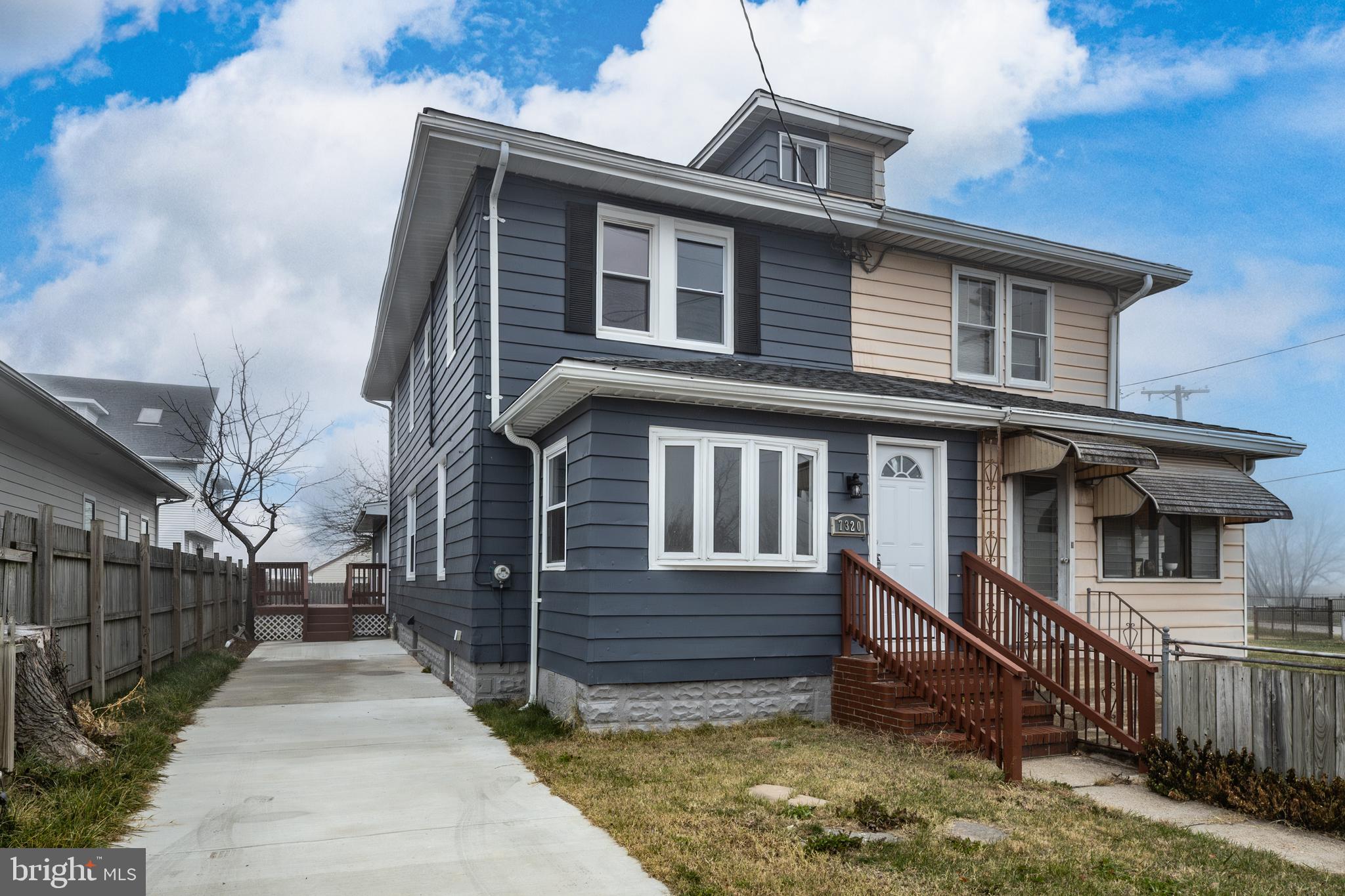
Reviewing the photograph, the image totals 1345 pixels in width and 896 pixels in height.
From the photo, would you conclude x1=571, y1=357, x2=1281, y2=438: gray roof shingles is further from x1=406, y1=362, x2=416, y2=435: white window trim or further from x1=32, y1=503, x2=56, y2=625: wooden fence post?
x1=406, y1=362, x2=416, y2=435: white window trim

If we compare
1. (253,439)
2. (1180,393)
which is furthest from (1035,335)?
(1180,393)

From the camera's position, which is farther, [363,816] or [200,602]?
[200,602]

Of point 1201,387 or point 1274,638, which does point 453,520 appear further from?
point 1201,387

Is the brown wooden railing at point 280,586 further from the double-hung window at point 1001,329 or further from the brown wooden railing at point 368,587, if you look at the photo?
the double-hung window at point 1001,329

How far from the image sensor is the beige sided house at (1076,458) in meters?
10.3

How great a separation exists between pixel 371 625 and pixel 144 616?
34.8ft

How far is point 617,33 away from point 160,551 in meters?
8.72

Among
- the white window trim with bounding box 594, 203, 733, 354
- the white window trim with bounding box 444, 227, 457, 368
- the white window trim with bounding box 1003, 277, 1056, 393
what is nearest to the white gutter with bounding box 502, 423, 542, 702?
the white window trim with bounding box 594, 203, 733, 354

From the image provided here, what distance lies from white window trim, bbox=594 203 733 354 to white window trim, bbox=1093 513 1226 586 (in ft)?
15.8

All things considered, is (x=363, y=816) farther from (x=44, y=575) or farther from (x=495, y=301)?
(x=495, y=301)

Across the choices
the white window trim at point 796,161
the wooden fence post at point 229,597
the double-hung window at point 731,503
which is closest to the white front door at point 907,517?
the double-hung window at point 731,503

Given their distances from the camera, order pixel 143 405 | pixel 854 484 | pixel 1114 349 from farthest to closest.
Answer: pixel 143 405 → pixel 1114 349 → pixel 854 484

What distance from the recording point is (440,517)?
12.6 metres

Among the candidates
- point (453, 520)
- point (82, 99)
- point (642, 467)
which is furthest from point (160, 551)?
point (82, 99)
